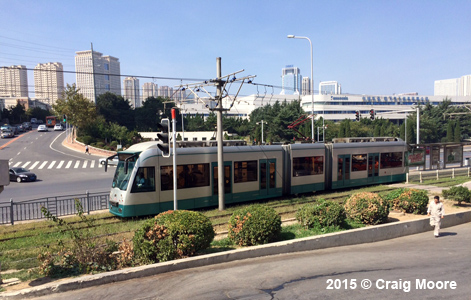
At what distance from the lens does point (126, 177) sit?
13.8 m

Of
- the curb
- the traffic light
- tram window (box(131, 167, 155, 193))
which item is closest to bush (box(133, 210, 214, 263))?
the curb

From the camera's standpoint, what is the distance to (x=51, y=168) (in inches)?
1398

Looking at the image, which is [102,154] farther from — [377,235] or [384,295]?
[384,295]

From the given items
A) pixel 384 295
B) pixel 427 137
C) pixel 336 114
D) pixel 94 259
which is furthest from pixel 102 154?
pixel 336 114

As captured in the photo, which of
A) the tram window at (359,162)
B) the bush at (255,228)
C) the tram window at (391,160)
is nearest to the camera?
the bush at (255,228)

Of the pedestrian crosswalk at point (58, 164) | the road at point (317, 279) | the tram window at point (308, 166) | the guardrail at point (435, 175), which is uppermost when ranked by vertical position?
the tram window at point (308, 166)

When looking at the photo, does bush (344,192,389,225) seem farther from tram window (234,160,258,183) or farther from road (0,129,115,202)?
road (0,129,115,202)

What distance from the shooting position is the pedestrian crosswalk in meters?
36.1

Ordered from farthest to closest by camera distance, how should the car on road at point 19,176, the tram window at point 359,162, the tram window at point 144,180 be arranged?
the car on road at point 19,176 < the tram window at point 359,162 < the tram window at point 144,180

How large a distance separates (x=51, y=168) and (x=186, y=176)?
2643 centimetres

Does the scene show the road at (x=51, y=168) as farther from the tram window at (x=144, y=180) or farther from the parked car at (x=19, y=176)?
the tram window at (x=144, y=180)

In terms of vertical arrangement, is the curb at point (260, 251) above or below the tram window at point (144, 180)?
below

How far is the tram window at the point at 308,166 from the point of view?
18.8 meters

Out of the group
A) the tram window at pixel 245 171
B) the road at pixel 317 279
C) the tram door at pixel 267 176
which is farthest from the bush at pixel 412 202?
the tram window at pixel 245 171
